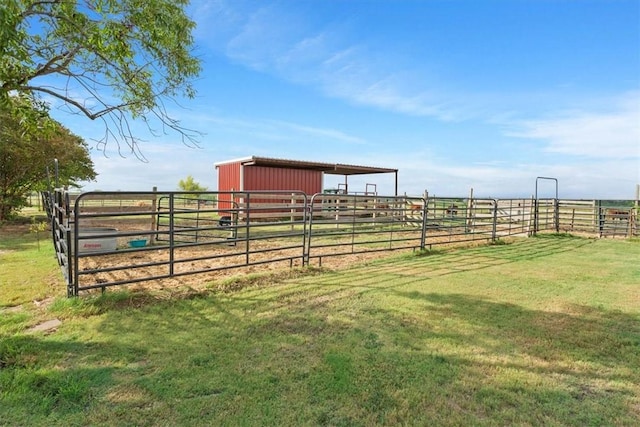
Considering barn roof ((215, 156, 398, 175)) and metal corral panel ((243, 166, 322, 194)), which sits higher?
barn roof ((215, 156, 398, 175))

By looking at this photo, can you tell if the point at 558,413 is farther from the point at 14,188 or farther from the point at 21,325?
the point at 14,188

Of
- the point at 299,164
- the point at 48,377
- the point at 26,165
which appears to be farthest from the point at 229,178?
the point at 48,377

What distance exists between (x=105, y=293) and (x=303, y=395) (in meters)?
2.97

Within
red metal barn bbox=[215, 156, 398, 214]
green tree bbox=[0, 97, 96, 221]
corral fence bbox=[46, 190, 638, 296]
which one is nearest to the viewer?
corral fence bbox=[46, 190, 638, 296]

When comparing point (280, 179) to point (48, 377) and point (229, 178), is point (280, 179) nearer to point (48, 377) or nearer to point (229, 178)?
point (229, 178)

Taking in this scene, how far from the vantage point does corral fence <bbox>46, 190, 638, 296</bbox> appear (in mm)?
4420

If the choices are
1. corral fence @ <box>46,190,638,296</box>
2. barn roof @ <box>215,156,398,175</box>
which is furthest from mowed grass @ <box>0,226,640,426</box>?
barn roof @ <box>215,156,398,175</box>

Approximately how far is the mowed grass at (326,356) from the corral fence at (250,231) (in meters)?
0.68

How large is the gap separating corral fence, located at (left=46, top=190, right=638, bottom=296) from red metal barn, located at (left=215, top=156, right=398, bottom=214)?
6.23 feet

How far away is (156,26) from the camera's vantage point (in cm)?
331

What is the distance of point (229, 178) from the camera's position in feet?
52.5

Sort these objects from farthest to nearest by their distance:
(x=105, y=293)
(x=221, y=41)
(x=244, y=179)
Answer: (x=244, y=179) < (x=221, y=41) < (x=105, y=293)

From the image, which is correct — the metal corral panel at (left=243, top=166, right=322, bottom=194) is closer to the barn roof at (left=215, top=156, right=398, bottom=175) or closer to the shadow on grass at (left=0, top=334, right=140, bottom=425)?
the barn roof at (left=215, top=156, right=398, bottom=175)

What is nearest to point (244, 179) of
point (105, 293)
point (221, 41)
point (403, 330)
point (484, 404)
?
point (221, 41)
